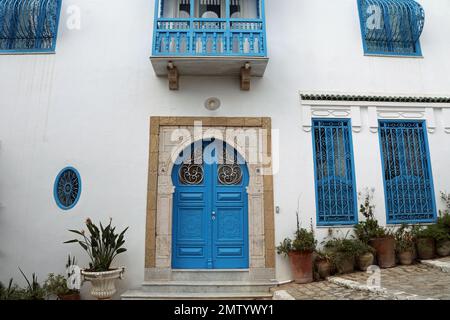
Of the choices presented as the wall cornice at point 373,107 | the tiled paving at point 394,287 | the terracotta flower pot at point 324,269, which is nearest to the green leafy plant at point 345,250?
the terracotta flower pot at point 324,269

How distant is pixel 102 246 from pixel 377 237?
4.49 metres

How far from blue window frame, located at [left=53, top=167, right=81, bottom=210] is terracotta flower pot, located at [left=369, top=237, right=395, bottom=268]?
16.7 ft

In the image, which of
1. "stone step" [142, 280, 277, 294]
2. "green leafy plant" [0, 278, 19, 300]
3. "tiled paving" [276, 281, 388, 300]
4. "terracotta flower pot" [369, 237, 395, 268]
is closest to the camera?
"tiled paving" [276, 281, 388, 300]

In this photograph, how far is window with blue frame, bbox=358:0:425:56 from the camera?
6098 mm

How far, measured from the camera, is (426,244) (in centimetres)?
524

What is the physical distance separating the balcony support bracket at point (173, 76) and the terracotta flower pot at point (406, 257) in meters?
4.82

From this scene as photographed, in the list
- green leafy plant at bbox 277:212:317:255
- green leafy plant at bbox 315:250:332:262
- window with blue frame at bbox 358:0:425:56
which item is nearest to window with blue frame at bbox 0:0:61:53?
green leafy plant at bbox 277:212:317:255

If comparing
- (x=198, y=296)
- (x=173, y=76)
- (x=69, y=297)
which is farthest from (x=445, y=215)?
(x=69, y=297)

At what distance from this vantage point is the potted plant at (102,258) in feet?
15.0

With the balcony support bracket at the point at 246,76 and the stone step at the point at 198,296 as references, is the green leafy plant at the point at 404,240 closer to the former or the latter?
the stone step at the point at 198,296

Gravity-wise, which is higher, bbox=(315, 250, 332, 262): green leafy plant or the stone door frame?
the stone door frame

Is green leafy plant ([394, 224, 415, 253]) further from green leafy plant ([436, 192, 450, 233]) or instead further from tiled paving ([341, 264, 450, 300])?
green leafy plant ([436, 192, 450, 233])

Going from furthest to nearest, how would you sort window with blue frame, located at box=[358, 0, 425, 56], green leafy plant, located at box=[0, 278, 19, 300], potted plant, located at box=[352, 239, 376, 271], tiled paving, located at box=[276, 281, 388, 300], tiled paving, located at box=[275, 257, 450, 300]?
window with blue frame, located at box=[358, 0, 425, 56] → potted plant, located at box=[352, 239, 376, 271] → green leafy plant, located at box=[0, 278, 19, 300] → tiled paving, located at box=[276, 281, 388, 300] → tiled paving, located at box=[275, 257, 450, 300]
